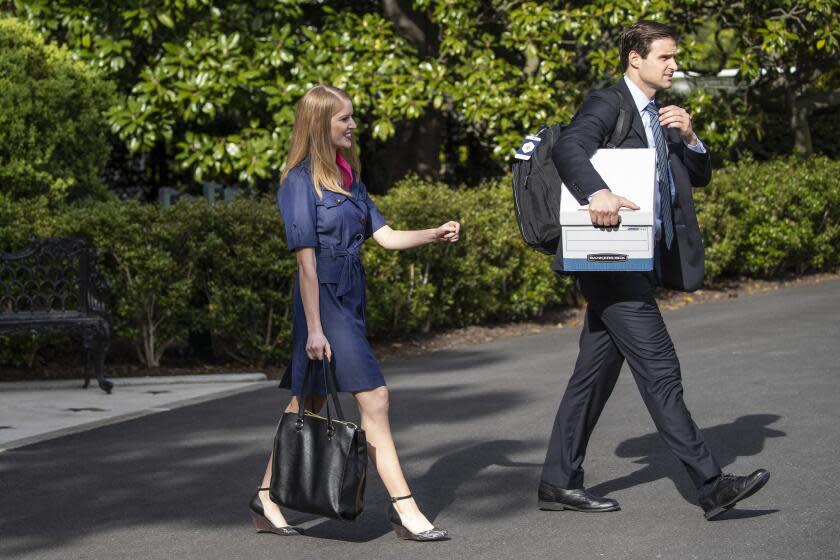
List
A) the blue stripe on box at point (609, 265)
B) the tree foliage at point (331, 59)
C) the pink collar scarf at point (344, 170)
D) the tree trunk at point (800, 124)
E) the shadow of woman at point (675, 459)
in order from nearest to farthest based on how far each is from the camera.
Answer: the blue stripe on box at point (609, 265)
the pink collar scarf at point (344, 170)
the shadow of woman at point (675, 459)
the tree foliage at point (331, 59)
the tree trunk at point (800, 124)

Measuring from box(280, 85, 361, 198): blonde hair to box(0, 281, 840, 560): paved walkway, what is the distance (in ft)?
4.75

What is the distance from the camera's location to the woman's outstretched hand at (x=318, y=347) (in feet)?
17.1

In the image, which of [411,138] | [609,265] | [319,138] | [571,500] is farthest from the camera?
[411,138]

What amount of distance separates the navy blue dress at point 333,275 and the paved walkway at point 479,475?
0.69m

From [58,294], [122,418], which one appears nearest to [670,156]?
[122,418]

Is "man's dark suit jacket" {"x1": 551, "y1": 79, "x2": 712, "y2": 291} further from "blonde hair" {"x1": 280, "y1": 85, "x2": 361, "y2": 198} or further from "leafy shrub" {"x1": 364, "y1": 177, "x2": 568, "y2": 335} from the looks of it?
"leafy shrub" {"x1": 364, "y1": 177, "x2": 568, "y2": 335}

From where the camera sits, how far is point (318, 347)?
5.22 meters

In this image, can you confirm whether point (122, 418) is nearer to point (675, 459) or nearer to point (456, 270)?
point (675, 459)

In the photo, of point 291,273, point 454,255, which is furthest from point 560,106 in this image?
point 291,273

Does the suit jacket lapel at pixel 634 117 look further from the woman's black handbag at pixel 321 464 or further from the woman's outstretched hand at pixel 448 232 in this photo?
the woman's black handbag at pixel 321 464

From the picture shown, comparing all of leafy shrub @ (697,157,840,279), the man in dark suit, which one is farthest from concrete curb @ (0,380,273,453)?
leafy shrub @ (697,157,840,279)

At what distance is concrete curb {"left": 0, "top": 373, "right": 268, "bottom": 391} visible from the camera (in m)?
9.95

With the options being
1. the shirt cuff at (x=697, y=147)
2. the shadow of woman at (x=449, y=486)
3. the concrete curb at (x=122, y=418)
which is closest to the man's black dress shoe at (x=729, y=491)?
the shadow of woman at (x=449, y=486)

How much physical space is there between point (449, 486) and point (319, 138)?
1971 millimetres
